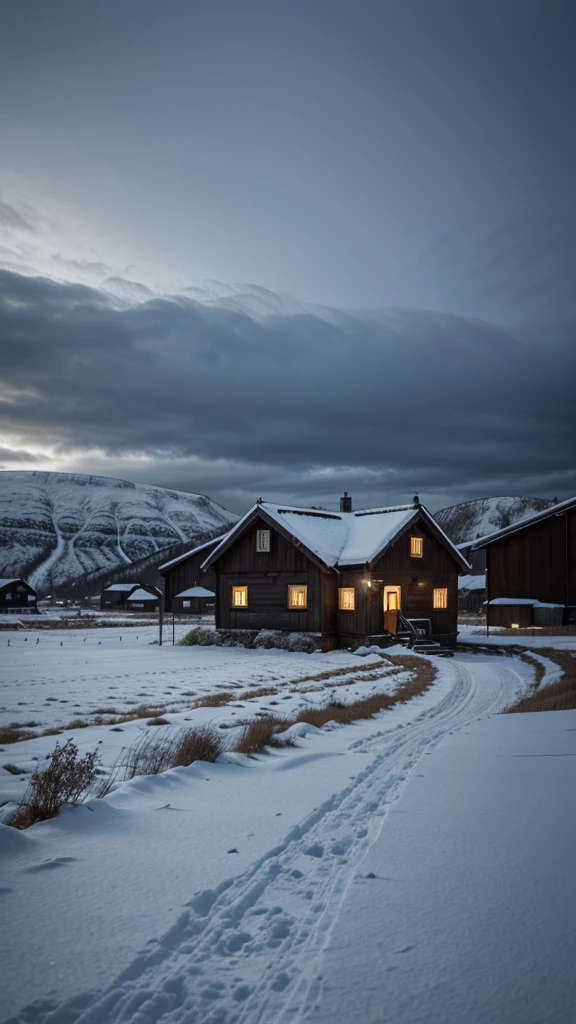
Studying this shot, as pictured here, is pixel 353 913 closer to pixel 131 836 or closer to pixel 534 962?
pixel 534 962

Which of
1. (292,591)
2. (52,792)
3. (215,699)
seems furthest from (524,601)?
(52,792)

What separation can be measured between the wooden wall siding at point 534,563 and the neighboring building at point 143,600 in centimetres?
6130

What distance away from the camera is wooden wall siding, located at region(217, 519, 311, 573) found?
2991 centimetres

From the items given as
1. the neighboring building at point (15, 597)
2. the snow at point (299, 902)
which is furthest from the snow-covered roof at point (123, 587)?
the snow at point (299, 902)

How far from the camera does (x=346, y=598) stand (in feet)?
95.9

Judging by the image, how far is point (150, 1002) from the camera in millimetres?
2799

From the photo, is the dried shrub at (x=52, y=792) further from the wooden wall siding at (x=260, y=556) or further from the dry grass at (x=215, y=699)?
the wooden wall siding at (x=260, y=556)

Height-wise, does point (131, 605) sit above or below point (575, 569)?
below

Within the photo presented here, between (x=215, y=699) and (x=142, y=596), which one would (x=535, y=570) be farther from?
(x=142, y=596)

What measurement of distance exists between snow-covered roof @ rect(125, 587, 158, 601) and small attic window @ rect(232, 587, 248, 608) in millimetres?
61107

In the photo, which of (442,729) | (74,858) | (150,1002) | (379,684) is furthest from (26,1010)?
(379,684)

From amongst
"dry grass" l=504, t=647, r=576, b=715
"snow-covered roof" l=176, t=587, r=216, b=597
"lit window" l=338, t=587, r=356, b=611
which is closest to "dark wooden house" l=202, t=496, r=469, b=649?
"lit window" l=338, t=587, r=356, b=611

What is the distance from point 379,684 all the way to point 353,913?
13588 mm

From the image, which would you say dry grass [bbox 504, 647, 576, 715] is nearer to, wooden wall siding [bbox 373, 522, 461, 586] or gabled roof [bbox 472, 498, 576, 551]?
wooden wall siding [bbox 373, 522, 461, 586]
